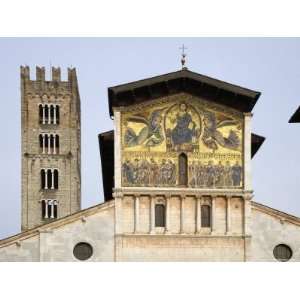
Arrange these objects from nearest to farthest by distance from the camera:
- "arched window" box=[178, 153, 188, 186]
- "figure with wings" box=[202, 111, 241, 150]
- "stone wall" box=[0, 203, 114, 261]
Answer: "stone wall" box=[0, 203, 114, 261] → "arched window" box=[178, 153, 188, 186] → "figure with wings" box=[202, 111, 241, 150]

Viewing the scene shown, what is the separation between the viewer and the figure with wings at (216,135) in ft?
83.2

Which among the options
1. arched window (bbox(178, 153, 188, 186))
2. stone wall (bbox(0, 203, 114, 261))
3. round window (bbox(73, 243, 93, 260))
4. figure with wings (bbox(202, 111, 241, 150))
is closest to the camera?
stone wall (bbox(0, 203, 114, 261))

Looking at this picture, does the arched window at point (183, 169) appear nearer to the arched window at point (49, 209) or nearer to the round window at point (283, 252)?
the round window at point (283, 252)

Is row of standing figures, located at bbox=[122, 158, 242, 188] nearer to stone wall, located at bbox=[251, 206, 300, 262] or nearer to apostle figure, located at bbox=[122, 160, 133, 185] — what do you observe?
apostle figure, located at bbox=[122, 160, 133, 185]

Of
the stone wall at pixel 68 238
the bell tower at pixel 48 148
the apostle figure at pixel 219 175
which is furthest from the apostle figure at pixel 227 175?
the bell tower at pixel 48 148

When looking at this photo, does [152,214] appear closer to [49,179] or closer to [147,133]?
[147,133]

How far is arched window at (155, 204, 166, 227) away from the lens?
2482 centimetres

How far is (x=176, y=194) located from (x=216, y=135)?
2.58 m

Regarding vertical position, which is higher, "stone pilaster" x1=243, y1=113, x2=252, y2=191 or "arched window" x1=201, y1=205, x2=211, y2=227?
"stone pilaster" x1=243, y1=113, x2=252, y2=191

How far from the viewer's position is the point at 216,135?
25406mm

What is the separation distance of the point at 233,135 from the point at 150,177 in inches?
132

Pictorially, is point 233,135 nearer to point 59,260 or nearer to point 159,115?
point 159,115

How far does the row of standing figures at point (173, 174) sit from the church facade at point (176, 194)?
0.11ft

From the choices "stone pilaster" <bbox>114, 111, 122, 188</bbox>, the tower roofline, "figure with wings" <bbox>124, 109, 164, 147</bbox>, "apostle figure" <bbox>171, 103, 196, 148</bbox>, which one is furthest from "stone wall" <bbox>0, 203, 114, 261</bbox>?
the tower roofline
